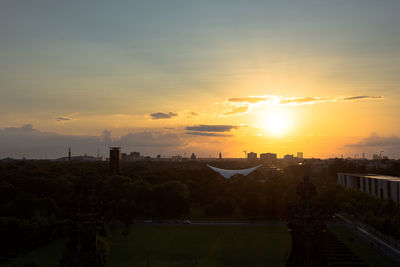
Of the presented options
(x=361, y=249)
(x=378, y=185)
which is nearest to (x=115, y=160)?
(x=378, y=185)

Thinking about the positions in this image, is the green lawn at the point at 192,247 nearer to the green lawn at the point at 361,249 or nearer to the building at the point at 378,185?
the green lawn at the point at 361,249

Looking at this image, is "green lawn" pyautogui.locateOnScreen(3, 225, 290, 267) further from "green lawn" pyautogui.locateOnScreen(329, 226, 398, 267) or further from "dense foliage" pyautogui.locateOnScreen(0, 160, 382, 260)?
"green lawn" pyautogui.locateOnScreen(329, 226, 398, 267)

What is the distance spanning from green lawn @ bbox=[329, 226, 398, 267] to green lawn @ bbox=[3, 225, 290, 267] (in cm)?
572

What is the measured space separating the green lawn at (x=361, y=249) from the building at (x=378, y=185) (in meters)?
10.4

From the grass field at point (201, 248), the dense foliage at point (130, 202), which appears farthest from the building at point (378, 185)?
the grass field at point (201, 248)

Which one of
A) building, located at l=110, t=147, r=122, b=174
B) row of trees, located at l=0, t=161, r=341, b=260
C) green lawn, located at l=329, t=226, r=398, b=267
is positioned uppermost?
building, located at l=110, t=147, r=122, b=174

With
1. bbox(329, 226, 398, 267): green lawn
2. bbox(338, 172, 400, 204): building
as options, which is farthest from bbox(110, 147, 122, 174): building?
bbox(329, 226, 398, 267): green lawn

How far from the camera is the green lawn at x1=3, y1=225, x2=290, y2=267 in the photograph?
124 ft

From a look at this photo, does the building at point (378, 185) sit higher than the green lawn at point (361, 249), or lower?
higher

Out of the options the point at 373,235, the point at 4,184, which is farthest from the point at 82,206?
the point at 4,184

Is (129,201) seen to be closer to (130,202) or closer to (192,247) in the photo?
(130,202)

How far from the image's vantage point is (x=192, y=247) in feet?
142

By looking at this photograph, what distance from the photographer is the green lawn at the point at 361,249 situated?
36.4 meters

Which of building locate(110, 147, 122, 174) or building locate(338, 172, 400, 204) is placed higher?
building locate(110, 147, 122, 174)
